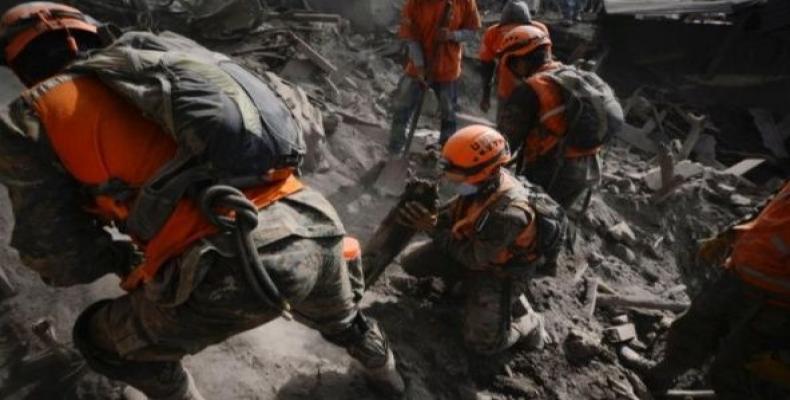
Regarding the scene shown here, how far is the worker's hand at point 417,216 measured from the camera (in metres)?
3.90

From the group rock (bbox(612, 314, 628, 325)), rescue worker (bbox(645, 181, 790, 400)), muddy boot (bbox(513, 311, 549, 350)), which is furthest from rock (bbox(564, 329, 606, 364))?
rescue worker (bbox(645, 181, 790, 400))

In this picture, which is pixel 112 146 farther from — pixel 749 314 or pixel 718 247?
pixel 718 247

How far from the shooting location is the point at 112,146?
217cm

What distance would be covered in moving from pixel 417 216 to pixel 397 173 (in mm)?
2753

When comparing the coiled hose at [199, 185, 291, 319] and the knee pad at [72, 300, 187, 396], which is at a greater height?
the coiled hose at [199, 185, 291, 319]

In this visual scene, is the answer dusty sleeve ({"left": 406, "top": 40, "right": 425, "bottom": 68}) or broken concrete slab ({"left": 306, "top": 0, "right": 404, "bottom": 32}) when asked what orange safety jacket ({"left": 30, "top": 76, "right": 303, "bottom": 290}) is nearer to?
dusty sleeve ({"left": 406, "top": 40, "right": 425, "bottom": 68})

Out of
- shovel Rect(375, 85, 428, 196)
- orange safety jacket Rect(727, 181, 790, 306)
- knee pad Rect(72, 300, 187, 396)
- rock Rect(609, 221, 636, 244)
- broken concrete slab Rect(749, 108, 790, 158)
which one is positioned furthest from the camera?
broken concrete slab Rect(749, 108, 790, 158)

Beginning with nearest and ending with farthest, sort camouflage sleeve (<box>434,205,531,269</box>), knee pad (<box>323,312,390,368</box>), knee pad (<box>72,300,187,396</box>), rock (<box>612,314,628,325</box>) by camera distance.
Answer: knee pad (<box>72,300,187,396</box>) < knee pad (<box>323,312,390,368</box>) < camouflage sleeve (<box>434,205,531,269</box>) < rock (<box>612,314,628,325</box>)

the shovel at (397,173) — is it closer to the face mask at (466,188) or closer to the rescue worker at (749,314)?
the face mask at (466,188)

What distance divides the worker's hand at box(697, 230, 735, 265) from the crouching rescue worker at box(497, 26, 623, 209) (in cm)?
128

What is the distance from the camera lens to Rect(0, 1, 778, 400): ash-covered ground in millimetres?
3574

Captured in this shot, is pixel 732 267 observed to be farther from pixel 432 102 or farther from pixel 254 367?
pixel 432 102

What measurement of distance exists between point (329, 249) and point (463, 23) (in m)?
→ 4.64

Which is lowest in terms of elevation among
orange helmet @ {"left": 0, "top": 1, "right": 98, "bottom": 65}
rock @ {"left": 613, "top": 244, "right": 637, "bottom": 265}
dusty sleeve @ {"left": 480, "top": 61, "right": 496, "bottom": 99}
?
rock @ {"left": 613, "top": 244, "right": 637, "bottom": 265}
